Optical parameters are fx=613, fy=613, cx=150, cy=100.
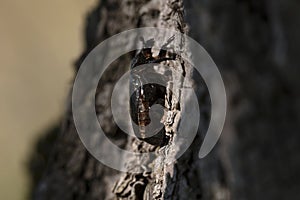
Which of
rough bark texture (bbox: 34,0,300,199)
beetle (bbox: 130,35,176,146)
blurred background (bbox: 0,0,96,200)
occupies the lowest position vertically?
rough bark texture (bbox: 34,0,300,199)

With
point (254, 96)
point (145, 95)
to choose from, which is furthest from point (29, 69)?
point (254, 96)

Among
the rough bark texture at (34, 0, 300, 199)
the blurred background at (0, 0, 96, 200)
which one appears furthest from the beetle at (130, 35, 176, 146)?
the blurred background at (0, 0, 96, 200)

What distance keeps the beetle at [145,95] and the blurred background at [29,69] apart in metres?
1.78

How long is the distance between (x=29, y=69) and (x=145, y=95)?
2.01 m

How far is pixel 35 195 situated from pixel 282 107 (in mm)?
792

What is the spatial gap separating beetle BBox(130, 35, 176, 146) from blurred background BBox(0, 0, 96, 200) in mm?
1778

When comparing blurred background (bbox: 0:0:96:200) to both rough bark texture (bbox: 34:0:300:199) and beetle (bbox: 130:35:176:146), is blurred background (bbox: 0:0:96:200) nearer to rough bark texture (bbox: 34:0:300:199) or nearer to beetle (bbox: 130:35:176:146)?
beetle (bbox: 130:35:176:146)

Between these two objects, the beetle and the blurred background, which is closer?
the beetle

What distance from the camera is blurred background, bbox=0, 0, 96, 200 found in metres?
2.82

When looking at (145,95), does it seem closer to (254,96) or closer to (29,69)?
(254,96)

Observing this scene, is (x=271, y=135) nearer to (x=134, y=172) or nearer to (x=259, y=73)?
(x=259, y=73)

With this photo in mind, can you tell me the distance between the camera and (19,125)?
2.89 meters

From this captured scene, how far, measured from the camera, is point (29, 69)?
291 cm

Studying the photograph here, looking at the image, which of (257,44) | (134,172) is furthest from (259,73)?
(134,172)
